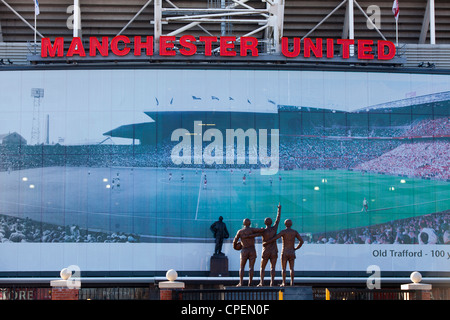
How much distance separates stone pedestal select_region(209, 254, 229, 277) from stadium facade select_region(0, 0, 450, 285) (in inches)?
14.4

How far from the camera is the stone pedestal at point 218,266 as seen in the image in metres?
38.8

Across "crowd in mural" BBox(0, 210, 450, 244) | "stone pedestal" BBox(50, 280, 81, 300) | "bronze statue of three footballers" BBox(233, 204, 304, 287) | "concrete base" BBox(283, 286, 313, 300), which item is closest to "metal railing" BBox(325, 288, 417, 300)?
"concrete base" BBox(283, 286, 313, 300)

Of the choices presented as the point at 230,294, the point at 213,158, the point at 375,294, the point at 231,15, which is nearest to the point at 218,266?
the point at 213,158

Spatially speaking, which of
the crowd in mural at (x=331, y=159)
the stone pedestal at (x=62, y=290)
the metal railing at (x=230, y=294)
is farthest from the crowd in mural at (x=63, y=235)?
the metal railing at (x=230, y=294)

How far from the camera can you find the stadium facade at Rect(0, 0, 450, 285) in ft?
129

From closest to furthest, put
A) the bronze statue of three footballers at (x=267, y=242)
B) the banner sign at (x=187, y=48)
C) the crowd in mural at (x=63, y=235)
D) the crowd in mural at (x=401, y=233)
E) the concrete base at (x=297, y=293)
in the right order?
the concrete base at (x=297, y=293), the bronze statue of three footballers at (x=267, y=242), the crowd in mural at (x=63, y=235), the crowd in mural at (x=401, y=233), the banner sign at (x=187, y=48)

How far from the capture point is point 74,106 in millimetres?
39938

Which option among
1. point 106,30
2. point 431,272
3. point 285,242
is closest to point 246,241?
point 285,242

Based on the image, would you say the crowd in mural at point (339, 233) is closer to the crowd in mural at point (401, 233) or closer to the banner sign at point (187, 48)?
the crowd in mural at point (401, 233)

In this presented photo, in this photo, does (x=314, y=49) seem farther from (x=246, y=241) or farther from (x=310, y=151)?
(x=246, y=241)

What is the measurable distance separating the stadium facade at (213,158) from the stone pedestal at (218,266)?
1.20 ft

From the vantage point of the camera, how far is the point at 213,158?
130 ft
